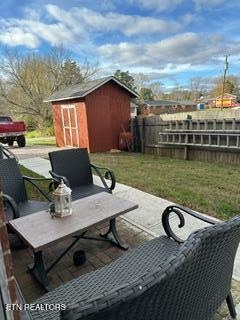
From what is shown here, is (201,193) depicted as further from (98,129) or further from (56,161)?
(98,129)

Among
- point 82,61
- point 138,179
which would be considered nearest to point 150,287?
point 138,179

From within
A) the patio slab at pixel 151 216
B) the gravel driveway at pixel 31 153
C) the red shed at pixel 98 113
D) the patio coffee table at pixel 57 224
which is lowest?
the patio slab at pixel 151 216

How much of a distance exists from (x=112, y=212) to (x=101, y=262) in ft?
1.96

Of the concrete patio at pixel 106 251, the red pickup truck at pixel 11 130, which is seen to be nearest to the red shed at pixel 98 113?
the red pickup truck at pixel 11 130

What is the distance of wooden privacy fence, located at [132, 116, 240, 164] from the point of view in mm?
7551

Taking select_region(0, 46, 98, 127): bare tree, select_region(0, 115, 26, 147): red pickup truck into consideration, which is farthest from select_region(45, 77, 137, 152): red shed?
select_region(0, 46, 98, 127): bare tree

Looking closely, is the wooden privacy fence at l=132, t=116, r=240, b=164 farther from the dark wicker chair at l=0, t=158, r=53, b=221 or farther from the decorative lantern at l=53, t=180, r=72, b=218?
the decorative lantern at l=53, t=180, r=72, b=218

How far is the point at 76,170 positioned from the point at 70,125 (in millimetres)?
8873

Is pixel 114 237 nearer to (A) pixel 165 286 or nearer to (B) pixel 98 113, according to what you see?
(A) pixel 165 286

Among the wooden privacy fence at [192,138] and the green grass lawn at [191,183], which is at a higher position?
the wooden privacy fence at [192,138]

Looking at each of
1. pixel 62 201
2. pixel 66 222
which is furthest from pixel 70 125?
pixel 66 222

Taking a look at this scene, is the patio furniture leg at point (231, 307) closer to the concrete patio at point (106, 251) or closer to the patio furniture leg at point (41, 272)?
the concrete patio at point (106, 251)

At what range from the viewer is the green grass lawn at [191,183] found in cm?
406

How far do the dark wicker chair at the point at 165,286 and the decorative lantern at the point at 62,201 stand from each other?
76cm
